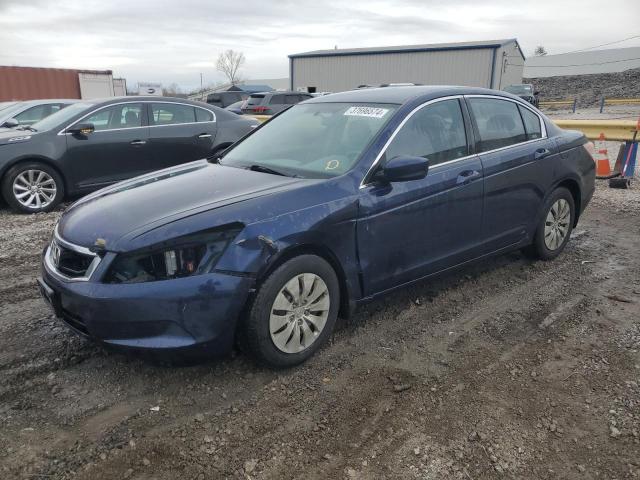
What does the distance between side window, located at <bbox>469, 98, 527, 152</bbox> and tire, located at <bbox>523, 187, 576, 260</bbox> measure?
734mm

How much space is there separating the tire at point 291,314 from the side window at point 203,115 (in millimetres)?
5875

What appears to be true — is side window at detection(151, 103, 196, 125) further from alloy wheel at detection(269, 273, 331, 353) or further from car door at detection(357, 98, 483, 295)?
alloy wheel at detection(269, 273, 331, 353)

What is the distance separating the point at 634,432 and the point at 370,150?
7.19 ft

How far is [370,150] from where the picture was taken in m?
3.54

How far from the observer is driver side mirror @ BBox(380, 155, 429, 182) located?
3.37 metres

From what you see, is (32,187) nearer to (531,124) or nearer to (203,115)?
(203,115)

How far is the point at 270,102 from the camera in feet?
64.9

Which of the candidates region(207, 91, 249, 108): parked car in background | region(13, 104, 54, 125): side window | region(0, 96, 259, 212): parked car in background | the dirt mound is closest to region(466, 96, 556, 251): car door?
region(0, 96, 259, 212): parked car in background

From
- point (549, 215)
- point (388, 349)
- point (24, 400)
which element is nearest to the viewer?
point (24, 400)

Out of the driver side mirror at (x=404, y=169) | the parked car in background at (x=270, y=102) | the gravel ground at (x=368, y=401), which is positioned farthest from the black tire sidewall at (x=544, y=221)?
the parked car in background at (x=270, y=102)

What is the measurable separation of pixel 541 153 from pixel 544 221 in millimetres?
644

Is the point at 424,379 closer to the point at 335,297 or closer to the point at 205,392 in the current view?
the point at 335,297

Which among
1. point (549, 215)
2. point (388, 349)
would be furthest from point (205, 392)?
point (549, 215)

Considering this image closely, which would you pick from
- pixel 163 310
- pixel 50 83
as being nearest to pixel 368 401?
pixel 163 310
